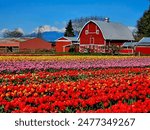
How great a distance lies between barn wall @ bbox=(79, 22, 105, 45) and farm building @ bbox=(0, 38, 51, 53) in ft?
14.2

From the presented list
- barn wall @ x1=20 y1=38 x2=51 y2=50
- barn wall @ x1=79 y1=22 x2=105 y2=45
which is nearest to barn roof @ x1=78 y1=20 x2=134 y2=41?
barn wall @ x1=79 y1=22 x2=105 y2=45

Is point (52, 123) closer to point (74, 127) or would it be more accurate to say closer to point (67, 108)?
point (74, 127)

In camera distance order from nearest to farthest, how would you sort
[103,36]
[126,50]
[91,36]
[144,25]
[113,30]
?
[113,30] < [103,36] < [91,36] < [144,25] < [126,50]

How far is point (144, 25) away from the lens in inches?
1342

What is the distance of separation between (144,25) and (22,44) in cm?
1401

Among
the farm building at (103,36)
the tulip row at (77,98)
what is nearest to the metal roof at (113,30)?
the farm building at (103,36)

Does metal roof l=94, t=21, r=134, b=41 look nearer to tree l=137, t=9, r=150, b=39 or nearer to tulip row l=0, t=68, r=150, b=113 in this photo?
tree l=137, t=9, r=150, b=39

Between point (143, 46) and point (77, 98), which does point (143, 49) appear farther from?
point (77, 98)

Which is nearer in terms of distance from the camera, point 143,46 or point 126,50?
point 126,50

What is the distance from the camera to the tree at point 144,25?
3015 centimetres

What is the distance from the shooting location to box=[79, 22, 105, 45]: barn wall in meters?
31.9

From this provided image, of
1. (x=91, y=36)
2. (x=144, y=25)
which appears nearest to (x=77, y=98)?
(x=91, y=36)

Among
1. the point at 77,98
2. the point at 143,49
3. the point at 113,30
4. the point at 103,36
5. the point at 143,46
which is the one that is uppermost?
the point at 113,30

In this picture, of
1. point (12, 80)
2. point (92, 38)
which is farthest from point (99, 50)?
point (12, 80)
